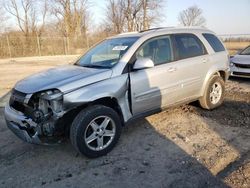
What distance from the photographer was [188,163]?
368cm

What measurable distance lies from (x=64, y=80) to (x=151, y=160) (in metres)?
1.70

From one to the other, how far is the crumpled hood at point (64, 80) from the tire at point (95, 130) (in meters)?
0.40

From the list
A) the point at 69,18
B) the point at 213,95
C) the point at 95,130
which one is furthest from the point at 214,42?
the point at 69,18

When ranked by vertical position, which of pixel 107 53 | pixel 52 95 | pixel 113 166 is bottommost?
pixel 113 166

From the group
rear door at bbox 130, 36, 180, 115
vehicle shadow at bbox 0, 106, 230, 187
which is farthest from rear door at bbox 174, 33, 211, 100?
vehicle shadow at bbox 0, 106, 230, 187

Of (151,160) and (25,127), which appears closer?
(25,127)

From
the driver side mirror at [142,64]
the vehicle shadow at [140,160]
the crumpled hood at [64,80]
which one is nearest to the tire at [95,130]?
the vehicle shadow at [140,160]

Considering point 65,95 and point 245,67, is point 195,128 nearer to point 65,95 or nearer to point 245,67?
point 65,95

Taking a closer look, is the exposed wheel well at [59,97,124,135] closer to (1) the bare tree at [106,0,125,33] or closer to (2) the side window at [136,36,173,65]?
(2) the side window at [136,36,173,65]

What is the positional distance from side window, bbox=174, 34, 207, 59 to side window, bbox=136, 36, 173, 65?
24 cm

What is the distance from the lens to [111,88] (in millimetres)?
3977

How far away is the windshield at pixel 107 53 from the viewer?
441cm

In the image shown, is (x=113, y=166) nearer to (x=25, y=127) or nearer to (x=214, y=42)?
(x=25, y=127)

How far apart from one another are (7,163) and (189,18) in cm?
7871
